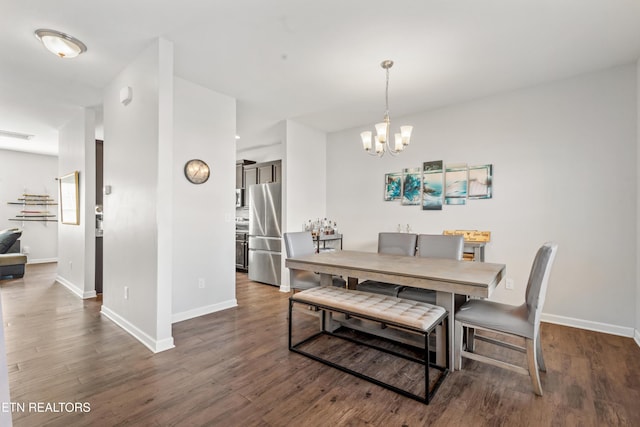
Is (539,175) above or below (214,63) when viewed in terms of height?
below

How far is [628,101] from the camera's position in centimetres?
302

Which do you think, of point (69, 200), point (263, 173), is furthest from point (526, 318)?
point (69, 200)

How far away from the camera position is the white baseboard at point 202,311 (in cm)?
336

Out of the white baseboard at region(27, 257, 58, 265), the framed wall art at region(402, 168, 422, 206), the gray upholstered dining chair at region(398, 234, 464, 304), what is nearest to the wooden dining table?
the gray upholstered dining chair at region(398, 234, 464, 304)

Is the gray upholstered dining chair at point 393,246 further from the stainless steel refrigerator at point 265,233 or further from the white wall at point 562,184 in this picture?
the stainless steel refrigerator at point 265,233

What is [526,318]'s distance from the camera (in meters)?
2.07

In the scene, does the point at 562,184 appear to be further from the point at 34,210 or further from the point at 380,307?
the point at 34,210

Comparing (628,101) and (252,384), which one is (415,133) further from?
(252,384)

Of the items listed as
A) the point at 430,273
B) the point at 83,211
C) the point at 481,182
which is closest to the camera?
the point at 430,273

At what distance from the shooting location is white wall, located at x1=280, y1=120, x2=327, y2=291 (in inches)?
189

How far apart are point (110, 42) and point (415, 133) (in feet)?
12.2

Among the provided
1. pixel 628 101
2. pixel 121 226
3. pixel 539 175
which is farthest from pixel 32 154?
pixel 628 101

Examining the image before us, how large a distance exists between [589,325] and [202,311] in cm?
423

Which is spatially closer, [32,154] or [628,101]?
[628,101]
